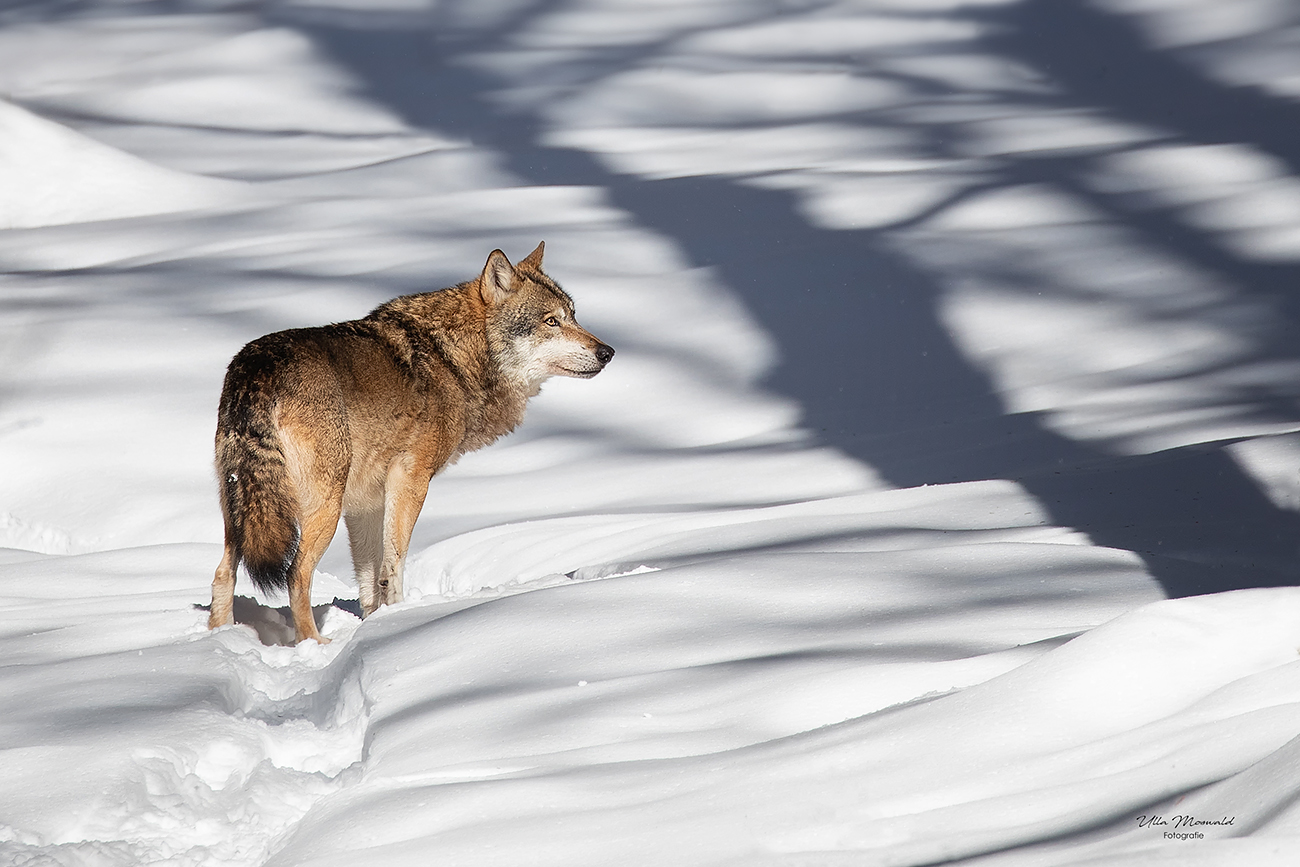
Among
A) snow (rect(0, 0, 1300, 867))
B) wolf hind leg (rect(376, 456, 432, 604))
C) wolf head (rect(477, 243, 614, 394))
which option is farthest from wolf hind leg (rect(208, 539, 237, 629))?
wolf head (rect(477, 243, 614, 394))

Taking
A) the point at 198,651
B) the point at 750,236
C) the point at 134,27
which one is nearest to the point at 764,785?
the point at 198,651

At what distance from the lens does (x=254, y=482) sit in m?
3.90

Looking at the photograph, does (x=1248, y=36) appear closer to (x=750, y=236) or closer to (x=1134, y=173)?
(x=1134, y=173)

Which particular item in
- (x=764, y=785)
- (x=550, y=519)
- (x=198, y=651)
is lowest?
(x=550, y=519)

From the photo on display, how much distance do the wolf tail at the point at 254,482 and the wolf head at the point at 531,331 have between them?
1386mm

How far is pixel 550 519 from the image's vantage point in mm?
5305

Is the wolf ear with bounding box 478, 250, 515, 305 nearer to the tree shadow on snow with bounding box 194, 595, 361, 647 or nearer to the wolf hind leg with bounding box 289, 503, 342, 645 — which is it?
the wolf hind leg with bounding box 289, 503, 342, 645

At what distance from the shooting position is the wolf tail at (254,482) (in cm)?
385

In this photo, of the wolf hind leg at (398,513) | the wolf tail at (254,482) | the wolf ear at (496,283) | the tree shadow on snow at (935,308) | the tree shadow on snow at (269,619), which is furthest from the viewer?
the wolf ear at (496,283)

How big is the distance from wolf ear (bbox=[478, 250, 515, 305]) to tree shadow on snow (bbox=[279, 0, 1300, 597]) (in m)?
2.08

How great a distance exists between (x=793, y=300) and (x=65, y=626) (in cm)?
543

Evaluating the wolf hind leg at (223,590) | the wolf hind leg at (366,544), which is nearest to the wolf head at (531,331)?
the wolf hind leg at (366,544)
